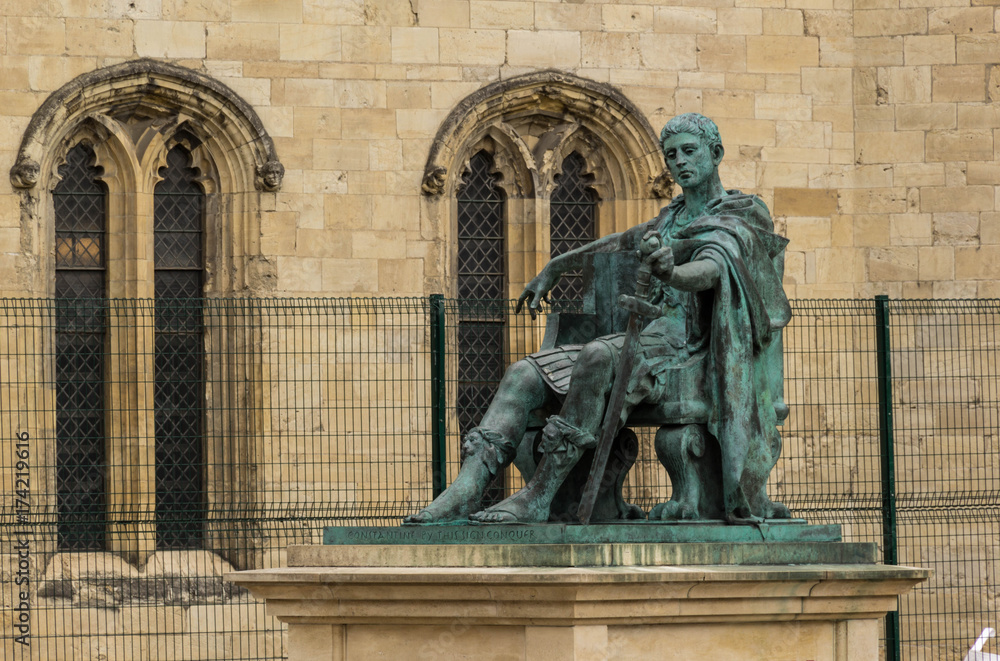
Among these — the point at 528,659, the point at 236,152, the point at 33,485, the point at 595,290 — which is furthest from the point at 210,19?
the point at 528,659

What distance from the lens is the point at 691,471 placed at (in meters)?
7.08

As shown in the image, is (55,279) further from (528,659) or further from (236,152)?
(528,659)

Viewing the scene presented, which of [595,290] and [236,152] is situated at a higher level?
[236,152]

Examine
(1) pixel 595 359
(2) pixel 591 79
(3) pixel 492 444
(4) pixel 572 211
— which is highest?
(2) pixel 591 79

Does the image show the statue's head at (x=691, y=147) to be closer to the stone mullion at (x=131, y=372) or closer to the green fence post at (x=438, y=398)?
the green fence post at (x=438, y=398)

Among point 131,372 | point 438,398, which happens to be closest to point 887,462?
point 438,398

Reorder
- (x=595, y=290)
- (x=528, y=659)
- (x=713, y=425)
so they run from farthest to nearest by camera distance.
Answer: (x=595, y=290) → (x=713, y=425) → (x=528, y=659)

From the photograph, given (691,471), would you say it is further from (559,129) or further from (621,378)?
(559,129)

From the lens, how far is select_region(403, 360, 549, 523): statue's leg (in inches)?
277

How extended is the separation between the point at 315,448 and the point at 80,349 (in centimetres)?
192

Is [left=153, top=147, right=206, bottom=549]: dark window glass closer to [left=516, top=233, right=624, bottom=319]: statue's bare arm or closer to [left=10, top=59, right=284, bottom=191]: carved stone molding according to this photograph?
[left=10, top=59, right=284, bottom=191]: carved stone molding

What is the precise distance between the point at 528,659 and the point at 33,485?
8212mm

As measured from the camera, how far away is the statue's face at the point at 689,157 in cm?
736

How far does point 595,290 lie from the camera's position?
25.2ft
